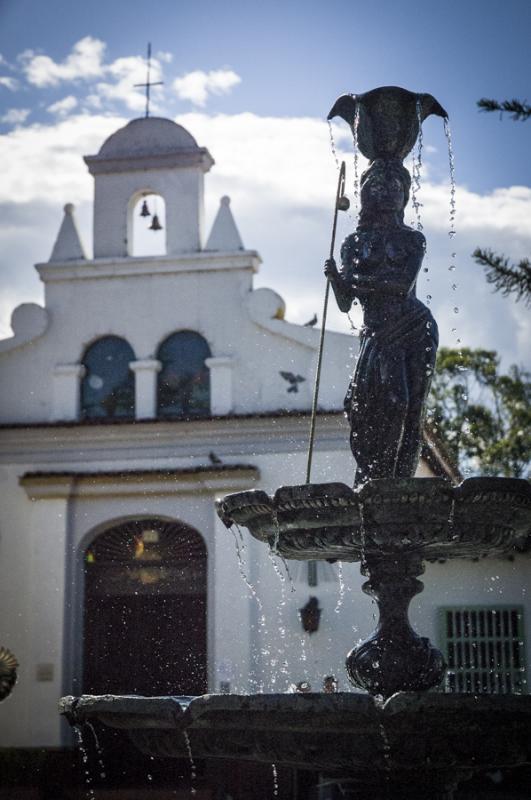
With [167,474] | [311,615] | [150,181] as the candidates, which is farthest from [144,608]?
[150,181]

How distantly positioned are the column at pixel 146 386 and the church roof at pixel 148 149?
3.09m

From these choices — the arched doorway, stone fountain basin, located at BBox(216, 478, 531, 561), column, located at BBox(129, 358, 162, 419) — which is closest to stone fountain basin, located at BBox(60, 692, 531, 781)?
stone fountain basin, located at BBox(216, 478, 531, 561)

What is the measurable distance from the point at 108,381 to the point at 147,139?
12.5ft

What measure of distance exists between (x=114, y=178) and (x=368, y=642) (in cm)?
1458

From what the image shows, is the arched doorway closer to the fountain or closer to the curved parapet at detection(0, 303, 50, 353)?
the curved parapet at detection(0, 303, 50, 353)

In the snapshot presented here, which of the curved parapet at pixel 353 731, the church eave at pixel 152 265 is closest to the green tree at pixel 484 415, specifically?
the church eave at pixel 152 265

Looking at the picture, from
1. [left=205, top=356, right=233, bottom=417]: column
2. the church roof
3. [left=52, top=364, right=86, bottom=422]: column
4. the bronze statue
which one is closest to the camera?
the bronze statue

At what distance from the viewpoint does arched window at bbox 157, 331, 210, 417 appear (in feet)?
63.2

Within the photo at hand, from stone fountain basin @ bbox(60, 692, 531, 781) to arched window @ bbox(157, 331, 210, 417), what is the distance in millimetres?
13222

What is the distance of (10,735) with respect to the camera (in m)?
18.3

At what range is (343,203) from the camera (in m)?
7.72

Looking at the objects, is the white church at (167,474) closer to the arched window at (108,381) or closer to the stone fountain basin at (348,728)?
the arched window at (108,381)

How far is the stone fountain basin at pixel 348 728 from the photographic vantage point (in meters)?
5.41

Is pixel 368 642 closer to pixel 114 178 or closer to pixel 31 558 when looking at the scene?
pixel 31 558
